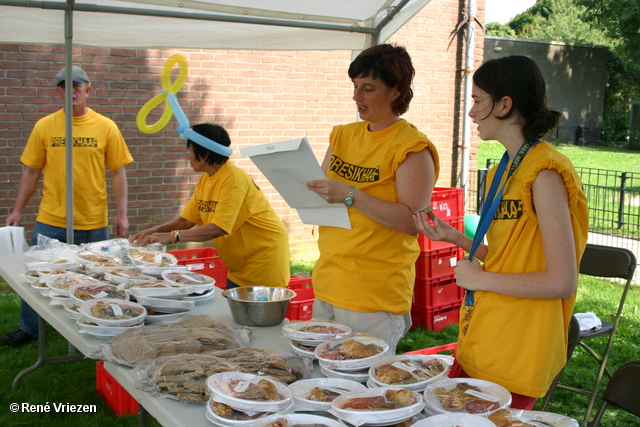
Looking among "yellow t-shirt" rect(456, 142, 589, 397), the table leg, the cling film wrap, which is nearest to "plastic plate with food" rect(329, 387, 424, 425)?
"yellow t-shirt" rect(456, 142, 589, 397)

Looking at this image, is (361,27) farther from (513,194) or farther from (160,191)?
(160,191)

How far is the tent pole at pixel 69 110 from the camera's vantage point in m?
3.82

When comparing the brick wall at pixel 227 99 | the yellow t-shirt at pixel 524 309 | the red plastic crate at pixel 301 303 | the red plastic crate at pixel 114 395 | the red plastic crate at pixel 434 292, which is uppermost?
the brick wall at pixel 227 99

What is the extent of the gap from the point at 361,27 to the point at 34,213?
3.73m

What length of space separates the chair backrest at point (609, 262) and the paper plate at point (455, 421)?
228cm

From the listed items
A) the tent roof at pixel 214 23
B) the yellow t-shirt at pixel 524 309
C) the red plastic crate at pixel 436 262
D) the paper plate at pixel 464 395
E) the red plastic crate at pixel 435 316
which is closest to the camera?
the paper plate at pixel 464 395

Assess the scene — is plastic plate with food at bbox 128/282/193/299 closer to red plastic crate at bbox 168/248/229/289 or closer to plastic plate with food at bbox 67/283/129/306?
plastic plate with food at bbox 67/283/129/306

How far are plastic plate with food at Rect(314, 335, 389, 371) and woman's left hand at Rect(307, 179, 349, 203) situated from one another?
543 millimetres

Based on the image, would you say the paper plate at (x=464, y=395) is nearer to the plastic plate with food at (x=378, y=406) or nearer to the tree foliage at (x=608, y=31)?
the plastic plate with food at (x=378, y=406)

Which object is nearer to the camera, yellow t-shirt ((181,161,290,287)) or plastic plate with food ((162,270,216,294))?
plastic plate with food ((162,270,216,294))

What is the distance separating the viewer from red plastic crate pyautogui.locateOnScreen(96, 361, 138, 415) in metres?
3.38

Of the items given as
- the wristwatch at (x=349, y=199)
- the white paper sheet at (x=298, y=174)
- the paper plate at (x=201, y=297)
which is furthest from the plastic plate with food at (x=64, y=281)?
the wristwatch at (x=349, y=199)

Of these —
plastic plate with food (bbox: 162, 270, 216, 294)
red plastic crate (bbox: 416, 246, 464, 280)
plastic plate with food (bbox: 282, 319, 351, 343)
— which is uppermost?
plastic plate with food (bbox: 162, 270, 216, 294)

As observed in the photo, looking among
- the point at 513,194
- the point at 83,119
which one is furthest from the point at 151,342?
the point at 83,119
